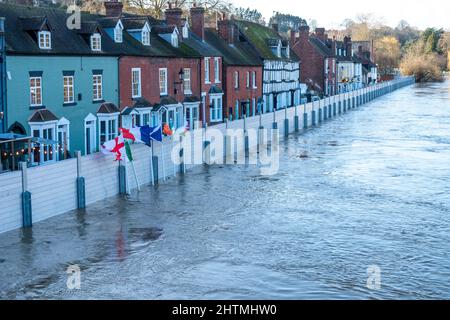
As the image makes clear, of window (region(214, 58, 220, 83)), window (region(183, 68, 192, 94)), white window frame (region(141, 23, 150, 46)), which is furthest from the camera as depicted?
window (region(214, 58, 220, 83))

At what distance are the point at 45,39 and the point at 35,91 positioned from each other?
2645mm

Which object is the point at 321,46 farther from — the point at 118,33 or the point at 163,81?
the point at 118,33

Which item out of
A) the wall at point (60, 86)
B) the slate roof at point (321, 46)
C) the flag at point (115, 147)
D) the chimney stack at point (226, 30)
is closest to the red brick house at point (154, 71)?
the wall at point (60, 86)

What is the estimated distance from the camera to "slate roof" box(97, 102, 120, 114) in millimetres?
36344

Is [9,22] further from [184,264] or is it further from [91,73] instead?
[184,264]

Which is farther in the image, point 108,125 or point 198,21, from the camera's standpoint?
point 198,21

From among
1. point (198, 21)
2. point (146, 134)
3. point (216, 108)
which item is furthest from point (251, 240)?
point (198, 21)

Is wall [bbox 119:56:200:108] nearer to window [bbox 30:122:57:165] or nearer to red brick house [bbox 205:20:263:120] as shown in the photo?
red brick house [bbox 205:20:263:120]

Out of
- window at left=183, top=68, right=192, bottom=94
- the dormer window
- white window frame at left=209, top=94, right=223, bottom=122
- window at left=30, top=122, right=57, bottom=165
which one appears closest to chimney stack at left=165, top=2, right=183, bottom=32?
window at left=183, top=68, right=192, bottom=94

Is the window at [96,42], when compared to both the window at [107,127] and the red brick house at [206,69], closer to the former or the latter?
the window at [107,127]

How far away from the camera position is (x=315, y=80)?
8856cm

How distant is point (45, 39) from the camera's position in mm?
32781

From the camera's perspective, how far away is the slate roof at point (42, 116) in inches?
1232

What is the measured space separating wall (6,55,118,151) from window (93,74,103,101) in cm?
31
